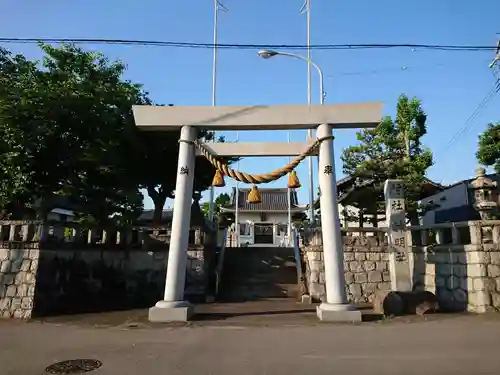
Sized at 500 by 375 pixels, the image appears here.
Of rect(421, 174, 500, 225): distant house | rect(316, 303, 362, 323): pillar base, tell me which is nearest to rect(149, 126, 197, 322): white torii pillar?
rect(316, 303, 362, 323): pillar base

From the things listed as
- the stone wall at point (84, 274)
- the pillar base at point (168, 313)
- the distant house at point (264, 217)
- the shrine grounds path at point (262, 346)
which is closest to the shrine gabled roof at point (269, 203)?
the distant house at point (264, 217)

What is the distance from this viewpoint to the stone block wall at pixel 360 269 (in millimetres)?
12656

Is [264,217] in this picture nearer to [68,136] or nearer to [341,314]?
[68,136]

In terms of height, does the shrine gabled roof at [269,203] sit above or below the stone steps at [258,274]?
above

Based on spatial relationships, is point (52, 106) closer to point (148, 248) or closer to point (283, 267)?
point (148, 248)

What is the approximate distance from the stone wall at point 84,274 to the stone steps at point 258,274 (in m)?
1.13

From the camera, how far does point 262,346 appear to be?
620 centimetres

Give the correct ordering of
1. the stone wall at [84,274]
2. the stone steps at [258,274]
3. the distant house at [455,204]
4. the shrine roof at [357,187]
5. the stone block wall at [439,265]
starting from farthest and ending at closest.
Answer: the distant house at [455,204] < the shrine roof at [357,187] < the stone steps at [258,274] < the stone wall at [84,274] < the stone block wall at [439,265]

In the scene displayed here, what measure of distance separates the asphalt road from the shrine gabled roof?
24050 mm

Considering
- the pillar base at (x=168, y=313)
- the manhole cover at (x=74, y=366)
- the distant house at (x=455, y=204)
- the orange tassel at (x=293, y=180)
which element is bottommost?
the manhole cover at (x=74, y=366)

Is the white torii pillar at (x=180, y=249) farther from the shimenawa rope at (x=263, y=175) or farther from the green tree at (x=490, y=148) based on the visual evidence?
the green tree at (x=490, y=148)

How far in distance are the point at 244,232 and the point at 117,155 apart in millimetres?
20852

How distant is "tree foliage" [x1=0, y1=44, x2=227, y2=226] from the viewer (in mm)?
10391

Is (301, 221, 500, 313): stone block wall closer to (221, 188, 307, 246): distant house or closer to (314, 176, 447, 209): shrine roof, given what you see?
(314, 176, 447, 209): shrine roof
